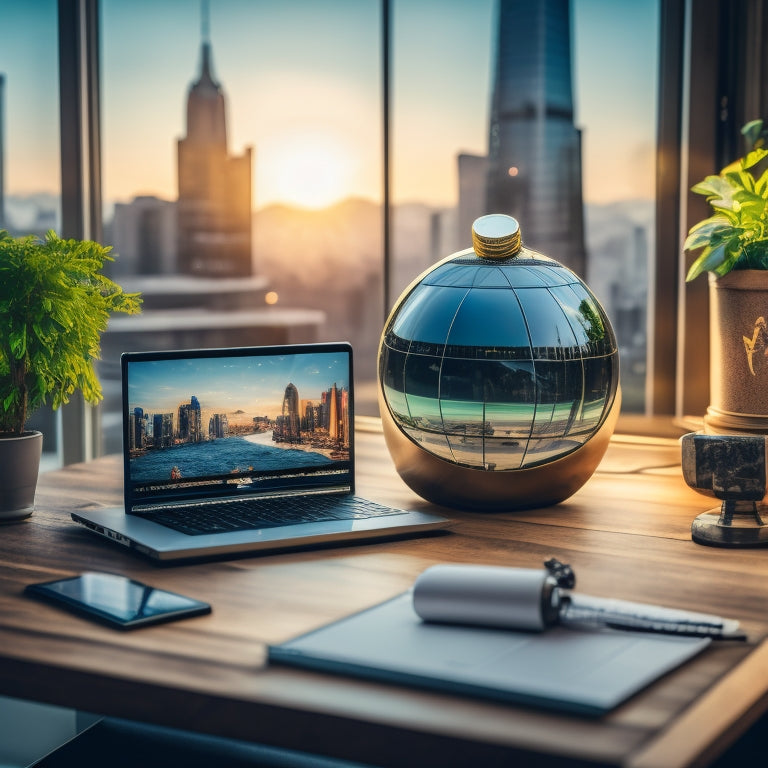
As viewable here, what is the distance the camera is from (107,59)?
2.82 m

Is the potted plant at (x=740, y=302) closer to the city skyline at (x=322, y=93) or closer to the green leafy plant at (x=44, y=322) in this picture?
the green leafy plant at (x=44, y=322)

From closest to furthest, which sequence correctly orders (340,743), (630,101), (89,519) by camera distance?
(340,743), (89,519), (630,101)

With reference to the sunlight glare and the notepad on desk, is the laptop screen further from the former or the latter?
the sunlight glare

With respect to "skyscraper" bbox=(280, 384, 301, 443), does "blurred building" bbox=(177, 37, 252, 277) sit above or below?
above

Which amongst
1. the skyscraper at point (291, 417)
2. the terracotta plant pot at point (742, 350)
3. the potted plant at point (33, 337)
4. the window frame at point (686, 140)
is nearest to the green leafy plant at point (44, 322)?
the potted plant at point (33, 337)

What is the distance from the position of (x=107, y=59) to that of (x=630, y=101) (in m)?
1.38

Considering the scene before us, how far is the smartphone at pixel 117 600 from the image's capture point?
0.87 metres

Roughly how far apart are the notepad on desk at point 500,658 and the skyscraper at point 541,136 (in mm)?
1610

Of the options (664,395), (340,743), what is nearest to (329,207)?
(664,395)

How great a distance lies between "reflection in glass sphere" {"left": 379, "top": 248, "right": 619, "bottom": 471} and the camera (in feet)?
3.85

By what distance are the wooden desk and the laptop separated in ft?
0.16

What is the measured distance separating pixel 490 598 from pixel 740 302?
71 cm

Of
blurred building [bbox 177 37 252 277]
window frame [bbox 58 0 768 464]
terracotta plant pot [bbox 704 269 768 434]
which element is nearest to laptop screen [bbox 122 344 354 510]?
terracotta plant pot [bbox 704 269 768 434]

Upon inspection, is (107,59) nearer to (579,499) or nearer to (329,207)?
(329,207)
